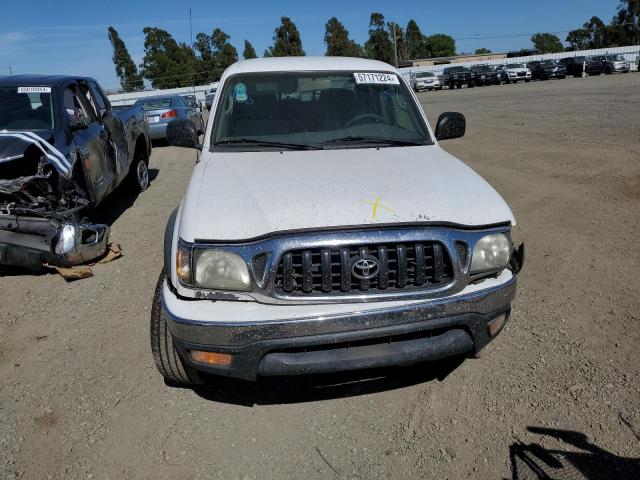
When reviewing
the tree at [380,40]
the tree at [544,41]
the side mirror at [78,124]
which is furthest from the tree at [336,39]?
the side mirror at [78,124]

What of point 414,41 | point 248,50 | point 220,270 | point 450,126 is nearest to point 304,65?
point 450,126

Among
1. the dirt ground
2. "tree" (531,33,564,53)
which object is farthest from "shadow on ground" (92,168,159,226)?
"tree" (531,33,564,53)

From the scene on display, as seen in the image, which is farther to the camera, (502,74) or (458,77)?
(502,74)

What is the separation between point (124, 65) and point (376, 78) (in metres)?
64.2

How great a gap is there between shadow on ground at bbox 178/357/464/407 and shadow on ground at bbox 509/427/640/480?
28.8 inches

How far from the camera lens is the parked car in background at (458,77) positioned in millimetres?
38219

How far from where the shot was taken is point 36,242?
183 inches

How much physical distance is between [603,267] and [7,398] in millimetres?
4599

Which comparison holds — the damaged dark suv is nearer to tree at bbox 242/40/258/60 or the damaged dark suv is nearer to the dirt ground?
the dirt ground

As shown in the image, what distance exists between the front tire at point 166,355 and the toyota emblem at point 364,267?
3.68 feet

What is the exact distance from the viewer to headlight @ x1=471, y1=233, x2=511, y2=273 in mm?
2623

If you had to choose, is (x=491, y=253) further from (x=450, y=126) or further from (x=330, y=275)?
(x=450, y=126)

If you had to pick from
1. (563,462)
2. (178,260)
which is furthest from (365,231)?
(563,462)

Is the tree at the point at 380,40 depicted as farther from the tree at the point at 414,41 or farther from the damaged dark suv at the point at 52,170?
the damaged dark suv at the point at 52,170
